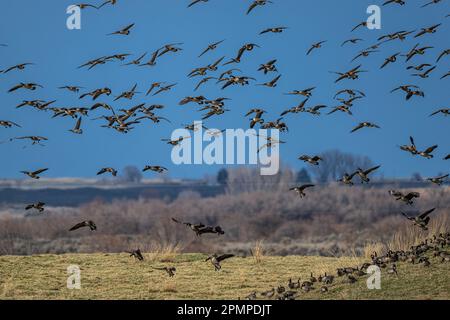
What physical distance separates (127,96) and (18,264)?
7.23m

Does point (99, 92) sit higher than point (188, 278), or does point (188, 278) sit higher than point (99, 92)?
point (99, 92)

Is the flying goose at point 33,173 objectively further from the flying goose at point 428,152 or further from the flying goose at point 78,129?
the flying goose at point 428,152

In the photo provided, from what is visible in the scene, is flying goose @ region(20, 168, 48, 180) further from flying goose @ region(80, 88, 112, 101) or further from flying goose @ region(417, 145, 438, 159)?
flying goose @ region(417, 145, 438, 159)

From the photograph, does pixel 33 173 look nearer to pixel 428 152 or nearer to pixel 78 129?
pixel 78 129

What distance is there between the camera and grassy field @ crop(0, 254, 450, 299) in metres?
22.8

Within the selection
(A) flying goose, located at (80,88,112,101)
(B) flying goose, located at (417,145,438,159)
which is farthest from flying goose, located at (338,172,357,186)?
(A) flying goose, located at (80,88,112,101)

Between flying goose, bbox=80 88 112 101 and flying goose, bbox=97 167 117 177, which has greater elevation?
flying goose, bbox=80 88 112 101

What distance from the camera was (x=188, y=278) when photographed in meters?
27.0

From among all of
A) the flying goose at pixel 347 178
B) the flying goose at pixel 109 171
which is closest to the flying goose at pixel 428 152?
the flying goose at pixel 347 178

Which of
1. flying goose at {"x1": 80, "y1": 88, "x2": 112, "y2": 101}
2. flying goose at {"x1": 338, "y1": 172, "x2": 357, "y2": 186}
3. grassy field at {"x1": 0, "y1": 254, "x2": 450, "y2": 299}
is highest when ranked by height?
flying goose at {"x1": 80, "y1": 88, "x2": 112, "y2": 101}

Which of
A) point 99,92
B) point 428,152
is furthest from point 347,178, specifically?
point 99,92

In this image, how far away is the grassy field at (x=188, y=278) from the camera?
74.8 feet

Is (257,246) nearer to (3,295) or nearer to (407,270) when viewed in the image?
(407,270)
